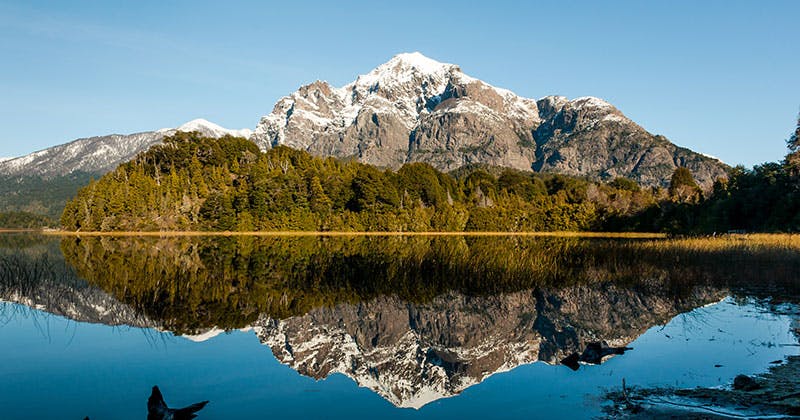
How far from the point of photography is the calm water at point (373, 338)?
960cm

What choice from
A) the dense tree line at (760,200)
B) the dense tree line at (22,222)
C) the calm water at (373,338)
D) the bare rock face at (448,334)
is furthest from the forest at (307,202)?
the dense tree line at (22,222)

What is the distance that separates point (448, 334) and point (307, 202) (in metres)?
78.6

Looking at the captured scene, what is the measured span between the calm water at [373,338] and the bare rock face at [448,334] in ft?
0.20

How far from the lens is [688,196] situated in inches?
3332

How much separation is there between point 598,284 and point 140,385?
17707 mm

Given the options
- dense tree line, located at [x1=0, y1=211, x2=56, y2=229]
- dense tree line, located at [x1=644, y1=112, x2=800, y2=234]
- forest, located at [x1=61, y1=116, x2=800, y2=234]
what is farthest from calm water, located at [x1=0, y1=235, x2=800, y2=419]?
dense tree line, located at [x1=0, y1=211, x2=56, y2=229]

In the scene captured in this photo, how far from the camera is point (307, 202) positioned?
91.0 meters

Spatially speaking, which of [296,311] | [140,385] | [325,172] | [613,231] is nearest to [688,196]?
[613,231]

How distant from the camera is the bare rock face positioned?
11.2 metres

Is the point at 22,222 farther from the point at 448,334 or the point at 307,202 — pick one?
the point at 448,334

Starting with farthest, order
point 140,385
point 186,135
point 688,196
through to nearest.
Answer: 1. point 186,135
2. point 688,196
3. point 140,385

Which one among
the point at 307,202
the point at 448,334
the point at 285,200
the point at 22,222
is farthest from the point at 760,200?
the point at 22,222

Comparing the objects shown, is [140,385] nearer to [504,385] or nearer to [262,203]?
[504,385]

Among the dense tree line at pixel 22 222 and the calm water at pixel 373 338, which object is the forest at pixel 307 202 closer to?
the calm water at pixel 373 338
